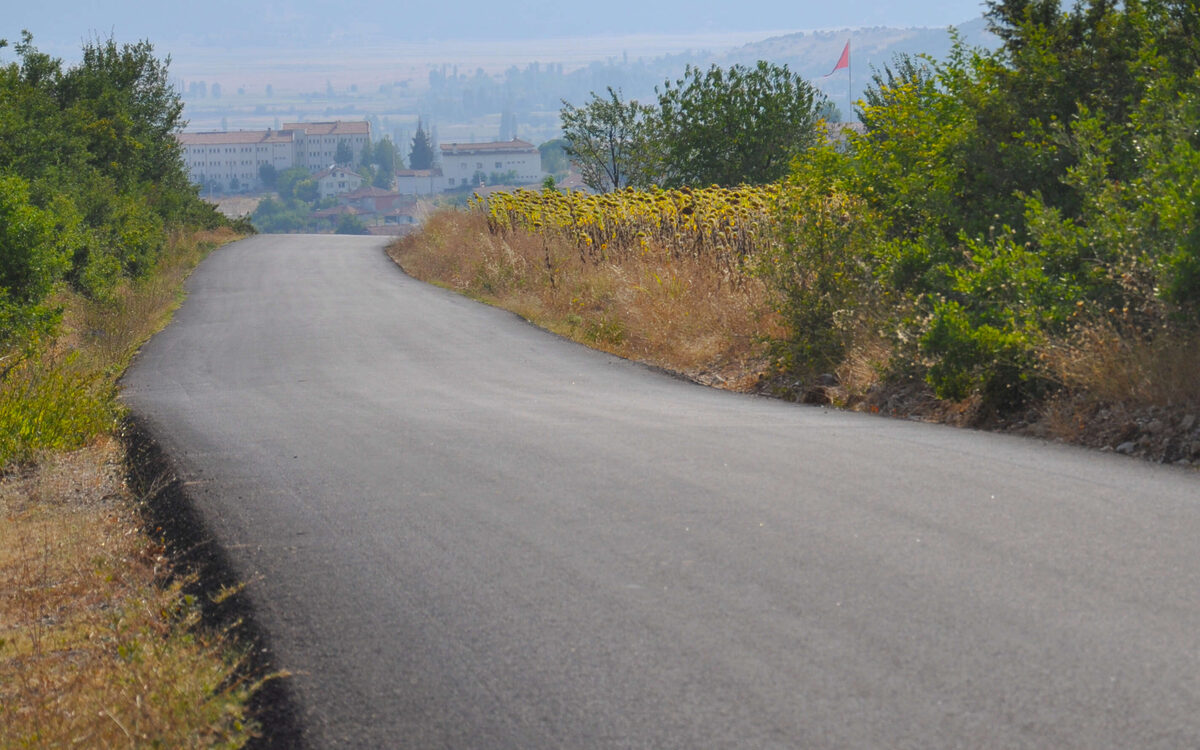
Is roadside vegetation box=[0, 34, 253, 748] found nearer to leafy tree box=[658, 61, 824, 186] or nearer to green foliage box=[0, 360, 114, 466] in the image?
green foliage box=[0, 360, 114, 466]

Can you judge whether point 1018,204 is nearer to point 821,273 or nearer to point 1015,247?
point 1015,247

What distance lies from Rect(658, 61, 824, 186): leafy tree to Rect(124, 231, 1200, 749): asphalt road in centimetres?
2356

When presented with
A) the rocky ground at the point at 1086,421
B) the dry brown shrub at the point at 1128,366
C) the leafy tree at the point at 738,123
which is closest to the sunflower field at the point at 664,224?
the rocky ground at the point at 1086,421

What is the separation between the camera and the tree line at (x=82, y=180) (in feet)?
53.5

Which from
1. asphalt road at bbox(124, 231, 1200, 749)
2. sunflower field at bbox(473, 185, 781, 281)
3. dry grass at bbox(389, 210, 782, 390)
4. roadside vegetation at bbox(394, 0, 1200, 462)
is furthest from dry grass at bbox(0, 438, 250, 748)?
sunflower field at bbox(473, 185, 781, 281)

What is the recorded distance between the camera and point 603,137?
1702 inches

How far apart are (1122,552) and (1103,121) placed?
7132 millimetres

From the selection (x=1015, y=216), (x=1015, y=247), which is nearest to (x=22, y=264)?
(x=1015, y=216)

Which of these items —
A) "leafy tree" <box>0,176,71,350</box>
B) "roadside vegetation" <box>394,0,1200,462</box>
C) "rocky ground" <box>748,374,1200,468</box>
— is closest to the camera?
"rocky ground" <box>748,374,1200,468</box>

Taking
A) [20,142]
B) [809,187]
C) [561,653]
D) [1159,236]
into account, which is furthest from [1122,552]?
[20,142]

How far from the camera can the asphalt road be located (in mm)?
4070

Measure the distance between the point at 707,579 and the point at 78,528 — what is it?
4.62m

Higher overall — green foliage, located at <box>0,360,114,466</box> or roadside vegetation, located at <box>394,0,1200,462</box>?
roadside vegetation, located at <box>394,0,1200,462</box>

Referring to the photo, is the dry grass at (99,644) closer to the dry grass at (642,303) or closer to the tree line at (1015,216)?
the tree line at (1015,216)
